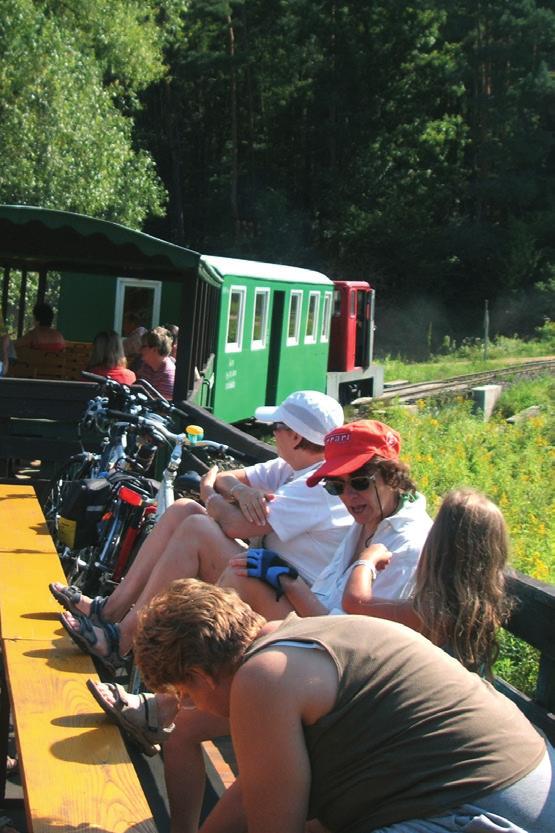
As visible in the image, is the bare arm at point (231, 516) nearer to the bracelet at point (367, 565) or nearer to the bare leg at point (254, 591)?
the bare leg at point (254, 591)

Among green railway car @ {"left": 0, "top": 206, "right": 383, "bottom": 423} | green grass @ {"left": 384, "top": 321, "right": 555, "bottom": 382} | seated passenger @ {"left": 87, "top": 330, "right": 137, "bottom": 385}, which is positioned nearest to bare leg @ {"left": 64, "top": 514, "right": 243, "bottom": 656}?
green railway car @ {"left": 0, "top": 206, "right": 383, "bottom": 423}

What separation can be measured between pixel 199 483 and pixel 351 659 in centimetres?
327

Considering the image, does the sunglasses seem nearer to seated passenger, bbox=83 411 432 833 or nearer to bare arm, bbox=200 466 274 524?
seated passenger, bbox=83 411 432 833

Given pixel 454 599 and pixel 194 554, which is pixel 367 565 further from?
pixel 194 554

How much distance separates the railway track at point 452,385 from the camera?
25.7 meters

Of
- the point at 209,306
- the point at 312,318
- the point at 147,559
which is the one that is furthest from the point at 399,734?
the point at 312,318

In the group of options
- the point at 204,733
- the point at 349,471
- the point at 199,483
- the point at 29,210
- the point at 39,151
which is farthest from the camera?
the point at 39,151

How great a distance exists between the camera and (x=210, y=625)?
283 cm

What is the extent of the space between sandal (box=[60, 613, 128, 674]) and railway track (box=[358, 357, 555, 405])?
19.0m

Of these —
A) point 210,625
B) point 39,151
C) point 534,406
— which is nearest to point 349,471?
point 210,625

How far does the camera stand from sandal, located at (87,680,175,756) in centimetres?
407

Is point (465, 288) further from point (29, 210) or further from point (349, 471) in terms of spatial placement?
point (349, 471)

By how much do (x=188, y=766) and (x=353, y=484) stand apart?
1.06 metres

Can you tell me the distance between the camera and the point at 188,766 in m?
3.81
